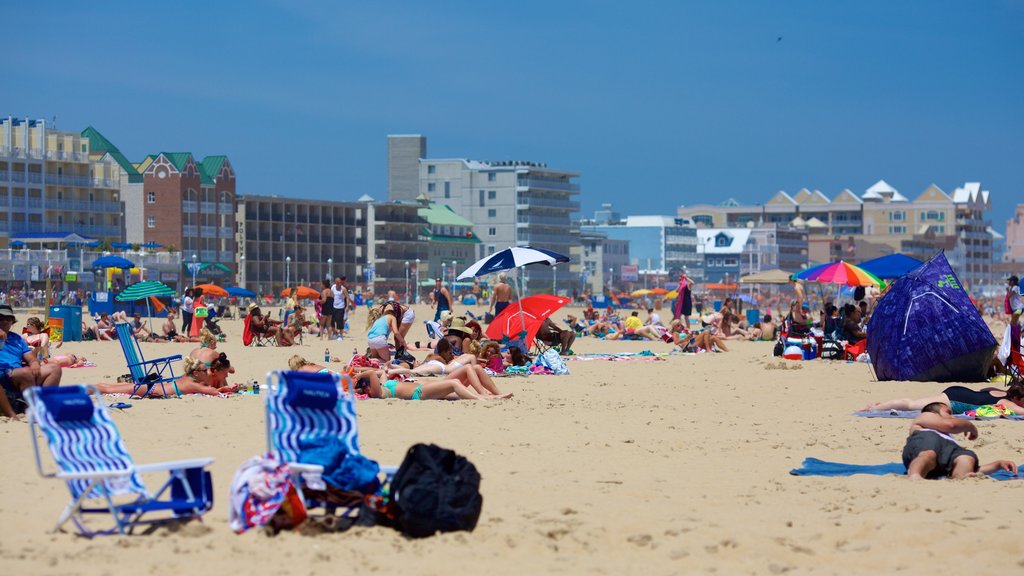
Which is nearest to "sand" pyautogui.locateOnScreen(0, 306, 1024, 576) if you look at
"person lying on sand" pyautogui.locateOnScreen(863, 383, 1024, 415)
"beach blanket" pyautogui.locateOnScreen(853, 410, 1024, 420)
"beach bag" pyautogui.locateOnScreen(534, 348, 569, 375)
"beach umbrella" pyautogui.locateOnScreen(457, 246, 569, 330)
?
"beach blanket" pyautogui.locateOnScreen(853, 410, 1024, 420)

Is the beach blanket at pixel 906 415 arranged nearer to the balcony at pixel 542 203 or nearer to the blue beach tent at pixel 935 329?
the blue beach tent at pixel 935 329

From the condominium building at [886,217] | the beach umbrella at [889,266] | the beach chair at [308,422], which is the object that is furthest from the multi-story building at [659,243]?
the beach chair at [308,422]

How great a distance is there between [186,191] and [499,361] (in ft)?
219

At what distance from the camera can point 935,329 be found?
13570mm

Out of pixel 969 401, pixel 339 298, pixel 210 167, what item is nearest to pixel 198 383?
pixel 969 401

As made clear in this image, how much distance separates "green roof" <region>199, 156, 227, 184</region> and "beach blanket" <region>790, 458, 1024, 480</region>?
2947 inches

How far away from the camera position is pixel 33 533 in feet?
18.5

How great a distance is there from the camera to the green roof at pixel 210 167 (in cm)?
8000

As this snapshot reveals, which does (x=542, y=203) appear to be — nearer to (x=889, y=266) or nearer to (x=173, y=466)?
(x=889, y=266)

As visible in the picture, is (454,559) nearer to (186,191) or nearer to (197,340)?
(197,340)

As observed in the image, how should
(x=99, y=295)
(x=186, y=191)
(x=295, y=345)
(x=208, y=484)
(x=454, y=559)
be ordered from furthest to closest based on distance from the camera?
(x=186, y=191) < (x=99, y=295) < (x=295, y=345) < (x=208, y=484) < (x=454, y=559)

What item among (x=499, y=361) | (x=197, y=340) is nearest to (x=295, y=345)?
(x=197, y=340)

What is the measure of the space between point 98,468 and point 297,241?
8514 cm

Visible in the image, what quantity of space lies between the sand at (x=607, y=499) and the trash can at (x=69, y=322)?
11.8 m
